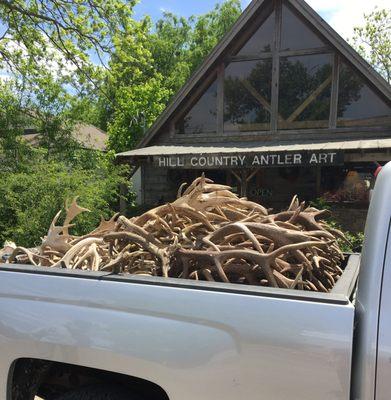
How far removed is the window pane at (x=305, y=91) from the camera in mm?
A: 11203

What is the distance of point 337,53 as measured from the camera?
35.8 feet

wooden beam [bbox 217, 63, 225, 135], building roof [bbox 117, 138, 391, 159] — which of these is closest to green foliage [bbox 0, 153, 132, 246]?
building roof [bbox 117, 138, 391, 159]

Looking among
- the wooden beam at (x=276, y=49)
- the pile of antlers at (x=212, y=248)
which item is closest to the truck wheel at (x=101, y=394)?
the pile of antlers at (x=212, y=248)

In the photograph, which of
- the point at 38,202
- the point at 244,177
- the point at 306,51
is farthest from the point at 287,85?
the point at 38,202

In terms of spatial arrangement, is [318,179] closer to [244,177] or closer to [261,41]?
[244,177]

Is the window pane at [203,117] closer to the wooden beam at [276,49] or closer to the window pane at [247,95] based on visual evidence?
the window pane at [247,95]

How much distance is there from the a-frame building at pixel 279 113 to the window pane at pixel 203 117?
0.09ft

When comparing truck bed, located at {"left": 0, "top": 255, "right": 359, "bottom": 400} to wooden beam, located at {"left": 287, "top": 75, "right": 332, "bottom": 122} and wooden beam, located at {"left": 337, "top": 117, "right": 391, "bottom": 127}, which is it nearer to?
wooden beam, located at {"left": 337, "top": 117, "right": 391, "bottom": 127}

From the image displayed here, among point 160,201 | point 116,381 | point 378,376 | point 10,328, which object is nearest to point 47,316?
point 10,328

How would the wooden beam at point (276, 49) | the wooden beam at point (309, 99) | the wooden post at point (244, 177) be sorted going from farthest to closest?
the wooden post at point (244, 177), the wooden beam at point (276, 49), the wooden beam at point (309, 99)

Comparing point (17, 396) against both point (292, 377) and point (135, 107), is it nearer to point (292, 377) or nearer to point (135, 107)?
point (292, 377)

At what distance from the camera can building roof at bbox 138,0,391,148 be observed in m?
10.3

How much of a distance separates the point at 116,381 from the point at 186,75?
2736 cm

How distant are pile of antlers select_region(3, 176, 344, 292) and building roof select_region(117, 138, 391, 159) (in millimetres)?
6763
